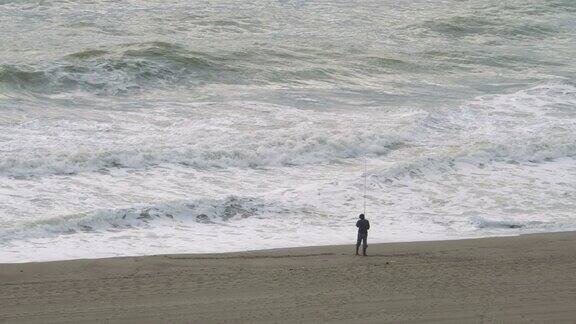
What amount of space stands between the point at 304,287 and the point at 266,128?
9766 mm

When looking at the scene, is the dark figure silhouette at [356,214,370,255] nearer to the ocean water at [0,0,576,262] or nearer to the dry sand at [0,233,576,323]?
the dry sand at [0,233,576,323]

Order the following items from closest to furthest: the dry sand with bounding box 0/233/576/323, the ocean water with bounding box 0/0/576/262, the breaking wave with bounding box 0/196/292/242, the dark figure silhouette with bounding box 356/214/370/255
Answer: the dry sand with bounding box 0/233/576/323, the dark figure silhouette with bounding box 356/214/370/255, the breaking wave with bounding box 0/196/292/242, the ocean water with bounding box 0/0/576/262

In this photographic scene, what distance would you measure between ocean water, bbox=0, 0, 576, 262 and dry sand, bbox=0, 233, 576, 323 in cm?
109

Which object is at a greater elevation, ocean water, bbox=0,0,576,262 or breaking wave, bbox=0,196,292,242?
ocean water, bbox=0,0,576,262

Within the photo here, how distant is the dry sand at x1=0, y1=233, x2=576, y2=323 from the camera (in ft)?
36.8

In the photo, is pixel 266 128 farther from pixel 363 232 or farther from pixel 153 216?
pixel 363 232

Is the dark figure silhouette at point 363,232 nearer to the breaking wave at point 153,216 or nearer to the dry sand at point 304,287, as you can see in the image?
the dry sand at point 304,287

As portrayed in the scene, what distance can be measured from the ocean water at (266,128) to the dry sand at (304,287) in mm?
1094

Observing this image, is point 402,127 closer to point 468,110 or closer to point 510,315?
point 468,110

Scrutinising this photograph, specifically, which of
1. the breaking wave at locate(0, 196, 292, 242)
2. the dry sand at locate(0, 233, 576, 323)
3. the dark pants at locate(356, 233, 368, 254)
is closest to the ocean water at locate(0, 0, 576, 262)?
the breaking wave at locate(0, 196, 292, 242)

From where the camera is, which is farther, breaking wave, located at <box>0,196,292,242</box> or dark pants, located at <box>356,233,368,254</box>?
breaking wave, located at <box>0,196,292,242</box>

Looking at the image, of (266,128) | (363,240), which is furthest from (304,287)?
(266,128)

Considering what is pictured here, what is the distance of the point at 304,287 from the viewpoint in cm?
1219

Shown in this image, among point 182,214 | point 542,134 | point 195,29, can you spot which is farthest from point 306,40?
point 182,214
